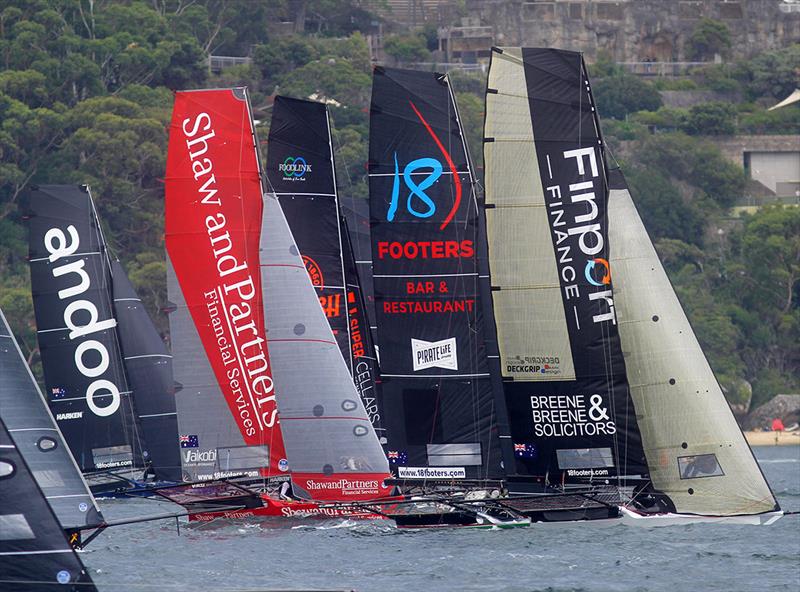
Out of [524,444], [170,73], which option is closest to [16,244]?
[170,73]

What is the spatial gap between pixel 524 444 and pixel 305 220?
544cm

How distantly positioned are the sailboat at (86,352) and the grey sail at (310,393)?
25.9 ft

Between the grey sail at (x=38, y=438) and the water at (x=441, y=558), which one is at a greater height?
the grey sail at (x=38, y=438)

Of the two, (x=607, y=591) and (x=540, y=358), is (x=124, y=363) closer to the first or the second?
(x=540, y=358)

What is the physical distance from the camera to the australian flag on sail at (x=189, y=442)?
2856 cm

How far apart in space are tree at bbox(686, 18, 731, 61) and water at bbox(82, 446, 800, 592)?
86107 millimetres

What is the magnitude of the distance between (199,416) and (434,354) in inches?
169

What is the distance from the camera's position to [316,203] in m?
28.5

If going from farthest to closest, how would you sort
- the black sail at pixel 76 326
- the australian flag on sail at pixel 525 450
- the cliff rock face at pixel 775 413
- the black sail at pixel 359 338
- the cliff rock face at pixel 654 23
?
the cliff rock face at pixel 654 23
the cliff rock face at pixel 775 413
the black sail at pixel 76 326
the black sail at pixel 359 338
the australian flag on sail at pixel 525 450

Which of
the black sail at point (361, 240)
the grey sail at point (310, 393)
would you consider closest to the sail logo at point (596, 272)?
the grey sail at point (310, 393)

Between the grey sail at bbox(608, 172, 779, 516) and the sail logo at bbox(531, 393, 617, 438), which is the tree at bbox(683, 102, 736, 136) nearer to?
the grey sail at bbox(608, 172, 779, 516)

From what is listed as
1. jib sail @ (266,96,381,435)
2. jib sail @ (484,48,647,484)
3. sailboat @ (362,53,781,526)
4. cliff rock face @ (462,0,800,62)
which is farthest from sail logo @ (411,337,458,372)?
cliff rock face @ (462,0,800,62)

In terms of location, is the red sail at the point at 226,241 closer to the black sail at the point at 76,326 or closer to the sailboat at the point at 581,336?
the sailboat at the point at 581,336

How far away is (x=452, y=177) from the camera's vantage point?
85.4 ft
